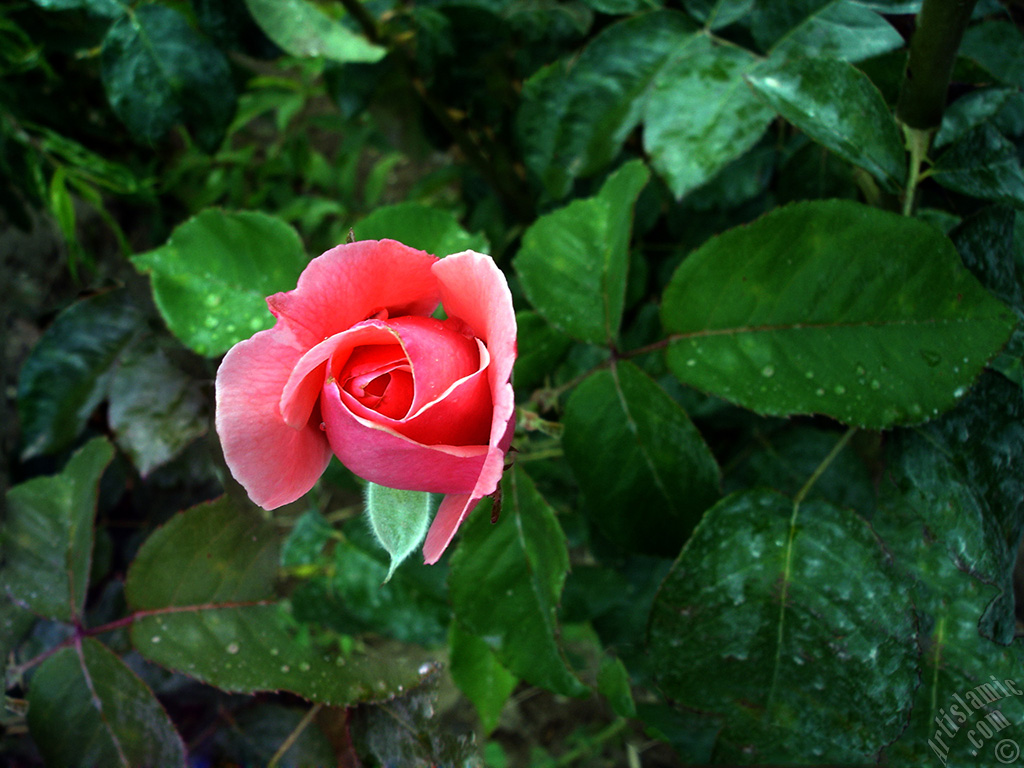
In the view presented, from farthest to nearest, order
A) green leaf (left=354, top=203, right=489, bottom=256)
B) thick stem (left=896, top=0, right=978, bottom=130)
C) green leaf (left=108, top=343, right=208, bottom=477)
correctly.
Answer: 1. green leaf (left=108, top=343, right=208, bottom=477)
2. green leaf (left=354, top=203, right=489, bottom=256)
3. thick stem (left=896, top=0, right=978, bottom=130)

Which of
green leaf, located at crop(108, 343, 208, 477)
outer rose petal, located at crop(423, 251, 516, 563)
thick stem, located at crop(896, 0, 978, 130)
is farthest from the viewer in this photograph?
green leaf, located at crop(108, 343, 208, 477)

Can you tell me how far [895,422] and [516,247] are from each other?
90 cm

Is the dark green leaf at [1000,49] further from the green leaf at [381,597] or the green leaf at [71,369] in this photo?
the green leaf at [71,369]

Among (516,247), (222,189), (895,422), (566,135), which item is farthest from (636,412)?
(222,189)

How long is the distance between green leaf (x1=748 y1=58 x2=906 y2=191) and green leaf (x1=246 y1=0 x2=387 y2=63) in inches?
24.4

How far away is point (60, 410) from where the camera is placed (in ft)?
3.18

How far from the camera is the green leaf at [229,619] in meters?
0.69

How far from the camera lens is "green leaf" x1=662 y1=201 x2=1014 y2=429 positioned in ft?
1.85

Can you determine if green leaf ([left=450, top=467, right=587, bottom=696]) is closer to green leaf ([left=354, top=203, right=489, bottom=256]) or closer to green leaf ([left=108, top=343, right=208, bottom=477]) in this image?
green leaf ([left=354, top=203, right=489, bottom=256])

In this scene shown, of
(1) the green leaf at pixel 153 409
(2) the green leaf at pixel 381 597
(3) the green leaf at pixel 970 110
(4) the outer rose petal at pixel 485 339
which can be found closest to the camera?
(4) the outer rose petal at pixel 485 339

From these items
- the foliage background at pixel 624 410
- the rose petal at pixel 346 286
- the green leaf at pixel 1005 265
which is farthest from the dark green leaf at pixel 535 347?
the green leaf at pixel 1005 265

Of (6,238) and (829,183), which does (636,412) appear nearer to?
(829,183)

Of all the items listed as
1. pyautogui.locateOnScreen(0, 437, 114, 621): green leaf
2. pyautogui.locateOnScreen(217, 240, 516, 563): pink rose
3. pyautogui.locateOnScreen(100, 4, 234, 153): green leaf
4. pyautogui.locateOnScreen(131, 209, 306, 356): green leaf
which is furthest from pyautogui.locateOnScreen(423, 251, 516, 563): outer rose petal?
pyautogui.locateOnScreen(100, 4, 234, 153): green leaf

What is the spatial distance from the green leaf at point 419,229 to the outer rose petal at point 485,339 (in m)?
0.28
